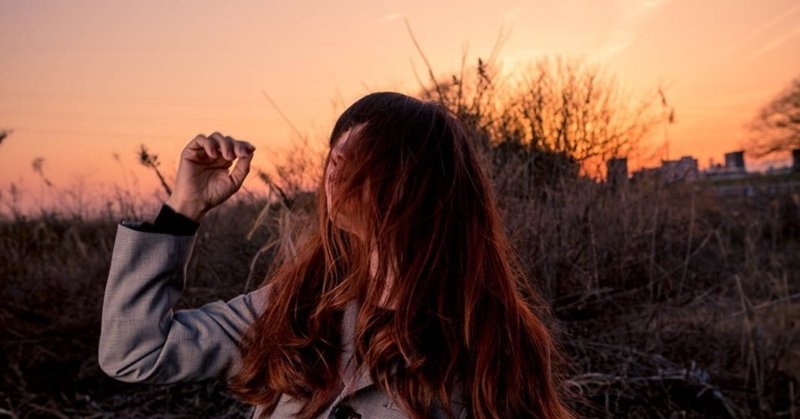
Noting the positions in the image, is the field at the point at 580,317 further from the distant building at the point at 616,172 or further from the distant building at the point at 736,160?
the distant building at the point at 736,160

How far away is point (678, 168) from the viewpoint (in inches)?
228

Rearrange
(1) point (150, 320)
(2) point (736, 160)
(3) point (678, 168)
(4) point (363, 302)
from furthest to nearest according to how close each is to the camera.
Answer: (2) point (736, 160)
(3) point (678, 168)
(4) point (363, 302)
(1) point (150, 320)

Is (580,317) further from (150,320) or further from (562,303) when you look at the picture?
(150,320)

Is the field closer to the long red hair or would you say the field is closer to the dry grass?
the dry grass

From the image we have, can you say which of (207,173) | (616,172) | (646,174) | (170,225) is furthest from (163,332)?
(646,174)

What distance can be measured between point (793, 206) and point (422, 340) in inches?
463

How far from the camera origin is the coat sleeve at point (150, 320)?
1490mm

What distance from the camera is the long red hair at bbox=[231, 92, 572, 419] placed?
5.08 ft

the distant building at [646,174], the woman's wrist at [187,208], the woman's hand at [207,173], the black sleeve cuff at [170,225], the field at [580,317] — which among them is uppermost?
the distant building at [646,174]

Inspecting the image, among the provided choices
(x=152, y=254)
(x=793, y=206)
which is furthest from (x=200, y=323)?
(x=793, y=206)

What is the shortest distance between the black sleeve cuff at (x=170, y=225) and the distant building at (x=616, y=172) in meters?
4.24

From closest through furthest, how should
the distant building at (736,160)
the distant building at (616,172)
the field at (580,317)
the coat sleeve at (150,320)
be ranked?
the coat sleeve at (150,320)
the field at (580,317)
the distant building at (616,172)
the distant building at (736,160)

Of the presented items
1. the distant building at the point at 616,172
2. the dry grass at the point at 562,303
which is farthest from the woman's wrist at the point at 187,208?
the distant building at the point at 616,172

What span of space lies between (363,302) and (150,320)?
420mm
